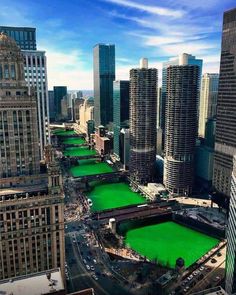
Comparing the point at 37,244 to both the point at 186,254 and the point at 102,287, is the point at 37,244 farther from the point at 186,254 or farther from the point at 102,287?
the point at 186,254

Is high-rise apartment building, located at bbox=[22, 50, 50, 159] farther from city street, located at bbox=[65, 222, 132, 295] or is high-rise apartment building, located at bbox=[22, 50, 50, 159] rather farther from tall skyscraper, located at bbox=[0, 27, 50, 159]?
city street, located at bbox=[65, 222, 132, 295]

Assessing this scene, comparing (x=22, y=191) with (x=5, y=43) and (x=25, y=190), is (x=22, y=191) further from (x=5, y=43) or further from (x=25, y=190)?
(x=5, y=43)

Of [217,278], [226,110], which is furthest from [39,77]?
[217,278]

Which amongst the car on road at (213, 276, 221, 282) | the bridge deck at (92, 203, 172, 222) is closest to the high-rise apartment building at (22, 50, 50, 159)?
the bridge deck at (92, 203, 172, 222)

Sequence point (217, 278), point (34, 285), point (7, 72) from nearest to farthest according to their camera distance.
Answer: point (34, 285) → point (7, 72) → point (217, 278)

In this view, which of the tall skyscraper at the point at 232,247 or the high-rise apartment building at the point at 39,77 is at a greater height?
the high-rise apartment building at the point at 39,77

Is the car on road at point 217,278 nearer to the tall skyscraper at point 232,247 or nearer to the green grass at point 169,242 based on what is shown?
the green grass at point 169,242

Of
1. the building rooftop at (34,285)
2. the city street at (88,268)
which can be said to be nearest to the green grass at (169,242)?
the city street at (88,268)
